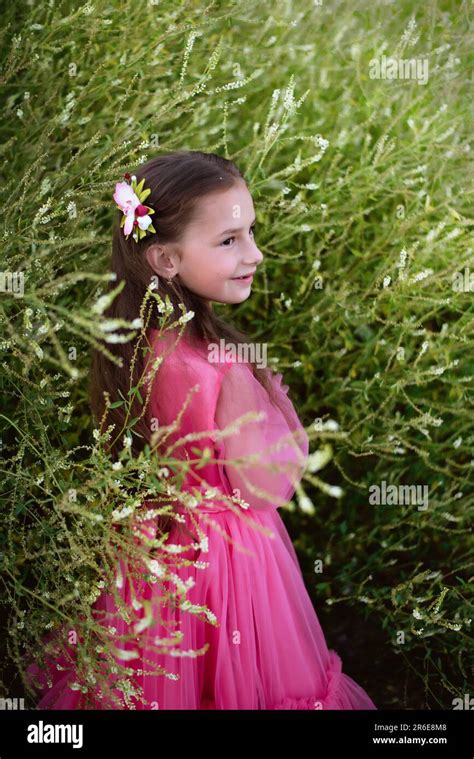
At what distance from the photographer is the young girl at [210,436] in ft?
5.43

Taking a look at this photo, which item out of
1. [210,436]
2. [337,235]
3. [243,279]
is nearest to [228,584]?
[210,436]

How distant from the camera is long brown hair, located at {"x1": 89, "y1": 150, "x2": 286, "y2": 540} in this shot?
1705 mm

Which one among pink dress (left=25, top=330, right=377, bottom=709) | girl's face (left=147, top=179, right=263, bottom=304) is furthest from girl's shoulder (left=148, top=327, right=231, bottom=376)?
girl's face (left=147, top=179, right=263, bottom=304)

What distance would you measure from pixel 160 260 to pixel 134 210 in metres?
0.11

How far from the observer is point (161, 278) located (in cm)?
173

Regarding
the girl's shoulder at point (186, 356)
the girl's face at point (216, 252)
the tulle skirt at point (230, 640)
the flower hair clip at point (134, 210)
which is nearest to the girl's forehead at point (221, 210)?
the girl's face at point (216, 252)

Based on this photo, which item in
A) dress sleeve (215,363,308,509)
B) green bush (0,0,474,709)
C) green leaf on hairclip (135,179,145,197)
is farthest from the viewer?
green bush (0,0,474,709)

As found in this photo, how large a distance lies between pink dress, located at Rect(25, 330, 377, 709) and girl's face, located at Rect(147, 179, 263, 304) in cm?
13

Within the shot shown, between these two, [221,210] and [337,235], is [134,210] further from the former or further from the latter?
[337,235]

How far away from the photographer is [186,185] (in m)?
1.71

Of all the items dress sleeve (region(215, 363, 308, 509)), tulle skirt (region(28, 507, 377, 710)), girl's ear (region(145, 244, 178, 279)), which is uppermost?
girl's ear (region(145, 244, 178, 279))

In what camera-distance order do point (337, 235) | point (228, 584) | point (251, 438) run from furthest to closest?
point (337, 235)
point (228, 584)
point (251, 438)

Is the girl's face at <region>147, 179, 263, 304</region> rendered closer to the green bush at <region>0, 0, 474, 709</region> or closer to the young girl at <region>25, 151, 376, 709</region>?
the young girl at <region>25, 151, 376, 709</region>

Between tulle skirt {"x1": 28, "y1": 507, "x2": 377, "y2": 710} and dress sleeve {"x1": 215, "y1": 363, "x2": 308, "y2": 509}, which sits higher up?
dress sleeve {"x1": 215, "y1": 363, "x2": 308, "y2": 509}
